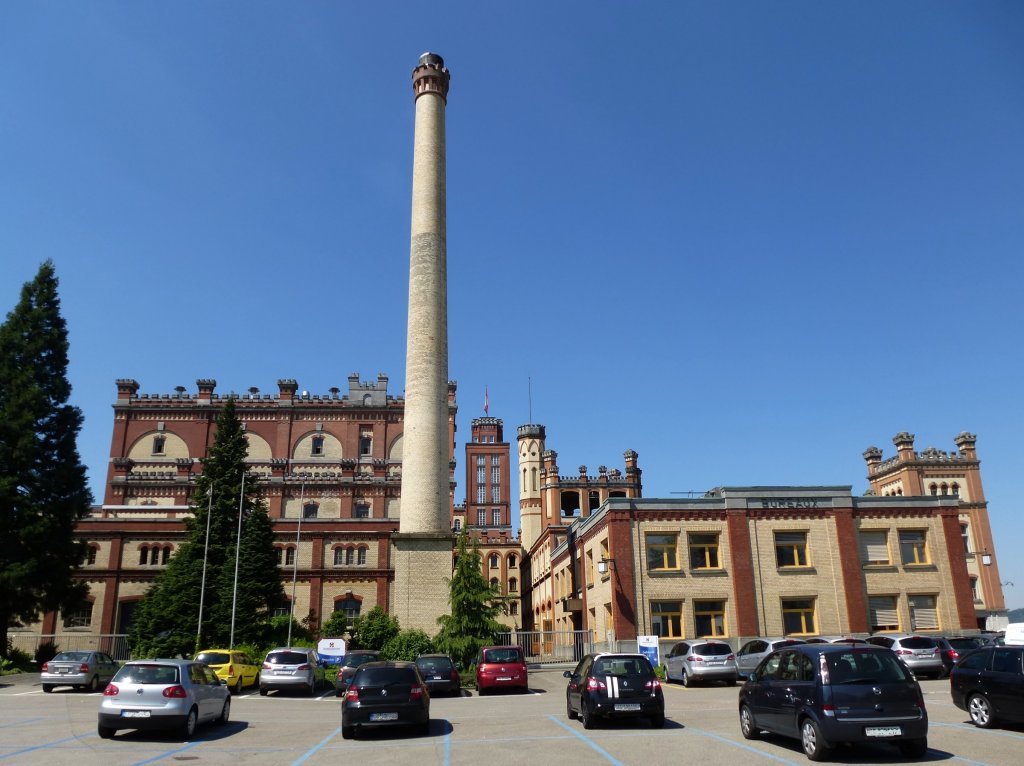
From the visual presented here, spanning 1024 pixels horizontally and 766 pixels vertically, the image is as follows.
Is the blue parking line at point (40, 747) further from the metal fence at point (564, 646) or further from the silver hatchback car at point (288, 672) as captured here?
the metal fence at point (564, 646)

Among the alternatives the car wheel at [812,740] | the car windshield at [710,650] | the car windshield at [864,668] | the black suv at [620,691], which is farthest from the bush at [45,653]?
the car windshield at [864,668]

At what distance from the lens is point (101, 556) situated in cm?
5731

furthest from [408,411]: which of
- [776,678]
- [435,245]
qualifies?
[776,678]

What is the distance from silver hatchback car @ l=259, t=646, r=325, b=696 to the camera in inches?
1077

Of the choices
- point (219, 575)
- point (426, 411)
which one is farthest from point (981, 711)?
point (219, 575)

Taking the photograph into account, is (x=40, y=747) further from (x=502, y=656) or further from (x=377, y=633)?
(x=377, y=633)

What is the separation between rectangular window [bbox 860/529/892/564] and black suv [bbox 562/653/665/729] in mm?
27444

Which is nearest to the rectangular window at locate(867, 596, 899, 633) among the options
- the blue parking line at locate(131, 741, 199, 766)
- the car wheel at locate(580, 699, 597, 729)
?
the car wheel at locate(580, 699, 597, 729)

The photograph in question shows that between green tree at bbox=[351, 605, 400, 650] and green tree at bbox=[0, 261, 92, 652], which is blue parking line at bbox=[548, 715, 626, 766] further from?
green tree at bbox=[0, 261, 92, 652]

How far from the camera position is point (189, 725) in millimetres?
16297

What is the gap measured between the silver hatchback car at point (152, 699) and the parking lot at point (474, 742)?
13.6 inches

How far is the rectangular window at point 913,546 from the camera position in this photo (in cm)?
4088

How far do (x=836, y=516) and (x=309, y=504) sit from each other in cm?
4446

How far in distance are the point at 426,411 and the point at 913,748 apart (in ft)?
105
